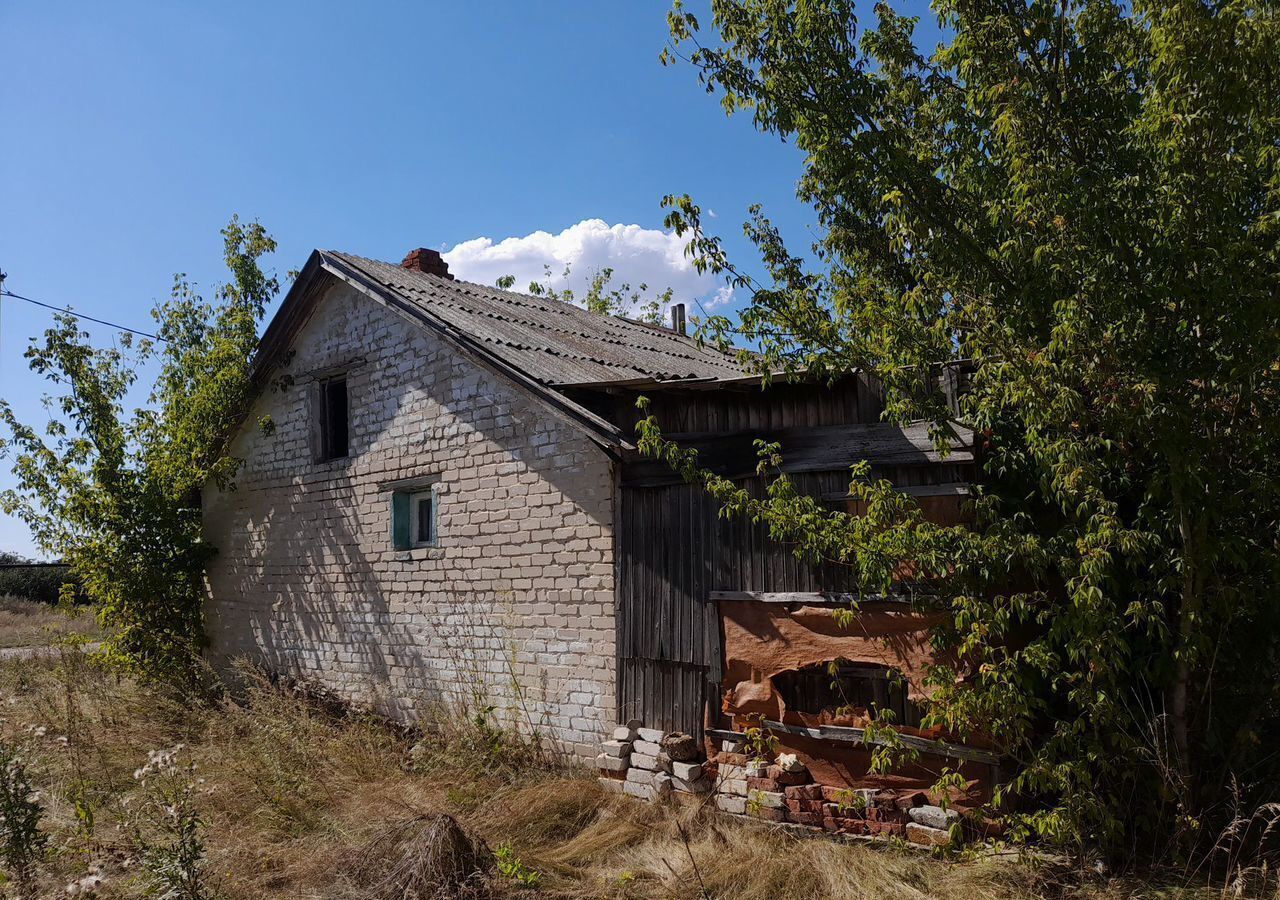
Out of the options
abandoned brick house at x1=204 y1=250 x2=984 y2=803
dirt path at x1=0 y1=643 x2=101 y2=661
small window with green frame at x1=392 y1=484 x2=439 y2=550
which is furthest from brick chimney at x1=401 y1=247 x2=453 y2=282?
dirt path at x1=0 y1=643 x2=101 y2=661

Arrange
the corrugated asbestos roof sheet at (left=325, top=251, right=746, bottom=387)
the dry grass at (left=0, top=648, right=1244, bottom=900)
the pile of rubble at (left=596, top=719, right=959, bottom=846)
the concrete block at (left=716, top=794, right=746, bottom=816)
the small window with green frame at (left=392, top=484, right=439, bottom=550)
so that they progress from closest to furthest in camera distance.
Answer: the dry grass at (left=0, top=648, right=1244, bottom=900) < the pile of rubble at (left=596, top=719, right=959, bottom=846) < the concrete block at (left=716, top=794, right=746, bottom=816) < the corrugated asbestos roof sheet at (left=325, top=251, right=746, bottom=387) < the small window with green frame at (left=392, top=484, right=439, bottom=550)

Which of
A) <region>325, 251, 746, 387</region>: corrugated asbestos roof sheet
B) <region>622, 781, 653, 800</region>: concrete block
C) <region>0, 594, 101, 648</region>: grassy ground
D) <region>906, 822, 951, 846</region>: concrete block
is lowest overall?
<region>0, 594, 101, 648</region>: grassy ground

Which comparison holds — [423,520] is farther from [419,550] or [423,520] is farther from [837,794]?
→ [837,794]

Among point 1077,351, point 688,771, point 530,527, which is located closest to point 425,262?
point 530,527

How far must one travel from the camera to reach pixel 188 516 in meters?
11.7

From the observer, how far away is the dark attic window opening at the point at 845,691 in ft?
18.5

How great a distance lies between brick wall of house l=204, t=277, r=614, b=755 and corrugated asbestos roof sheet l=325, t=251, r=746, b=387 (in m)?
0.37

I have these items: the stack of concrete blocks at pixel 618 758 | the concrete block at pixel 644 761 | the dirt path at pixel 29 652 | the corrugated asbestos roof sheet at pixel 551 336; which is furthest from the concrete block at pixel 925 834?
the dirt path at pixel 29 652

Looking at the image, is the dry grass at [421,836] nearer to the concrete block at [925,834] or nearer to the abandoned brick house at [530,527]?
the concrete block at [925,834]

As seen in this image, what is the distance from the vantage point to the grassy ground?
16.5 m

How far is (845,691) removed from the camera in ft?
19.6

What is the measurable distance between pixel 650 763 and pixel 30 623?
1987cm

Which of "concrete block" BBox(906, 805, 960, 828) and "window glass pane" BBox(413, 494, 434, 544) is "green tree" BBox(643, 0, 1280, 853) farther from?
"window glass pane" BBox(413, 494, 434, 544)

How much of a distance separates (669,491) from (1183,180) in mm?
3896
